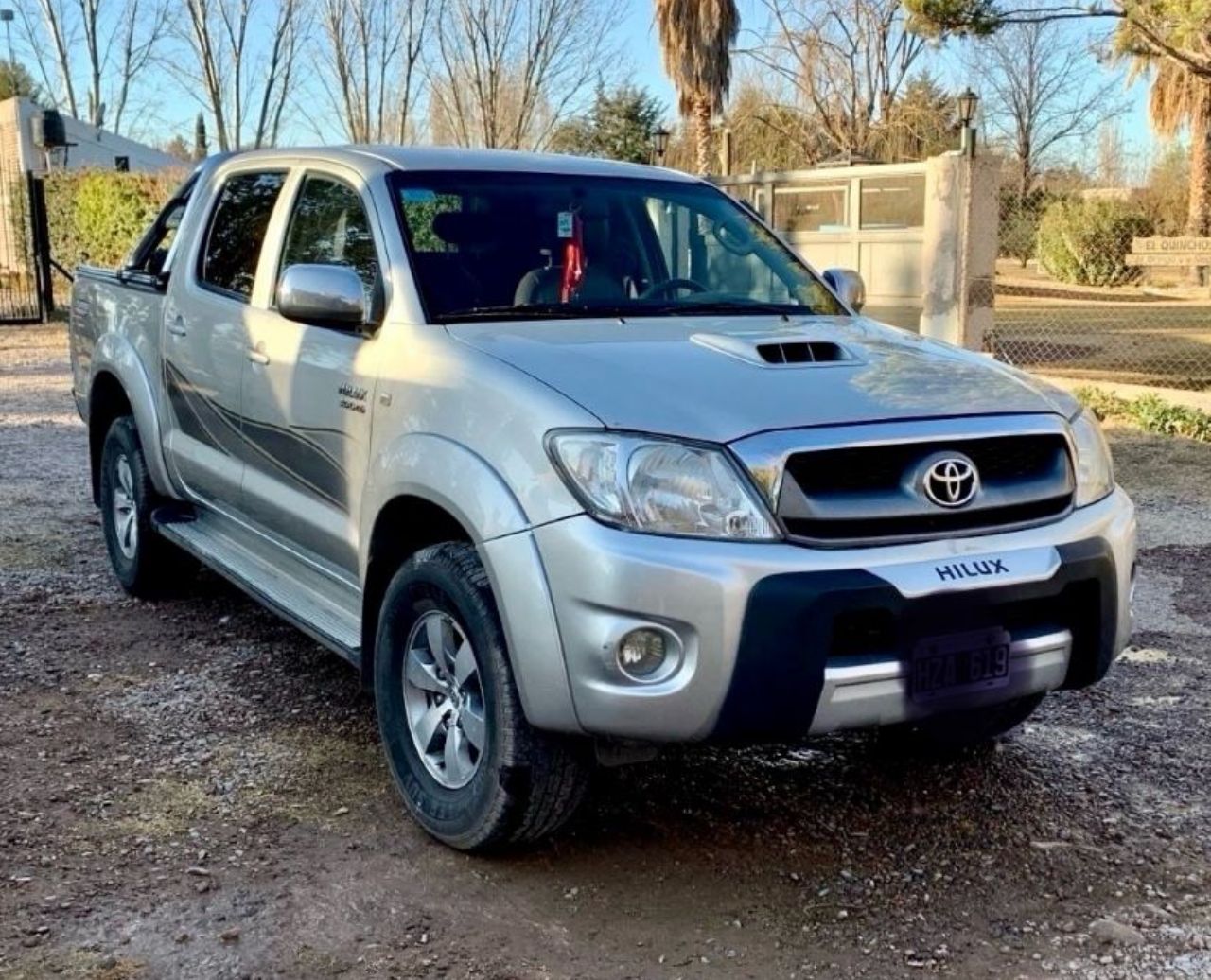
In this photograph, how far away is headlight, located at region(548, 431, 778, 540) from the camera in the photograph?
10.1ft

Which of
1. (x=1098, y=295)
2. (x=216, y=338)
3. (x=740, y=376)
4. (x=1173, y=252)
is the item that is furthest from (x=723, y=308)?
(x=1098, y=295)

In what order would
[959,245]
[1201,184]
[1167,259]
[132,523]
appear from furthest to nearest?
[1201,184] → [1167,259] → [959,245] → [132,523]

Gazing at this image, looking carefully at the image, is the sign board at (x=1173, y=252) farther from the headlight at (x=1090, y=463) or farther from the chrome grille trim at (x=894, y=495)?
the chrome grille trim at (x=894, y=495)

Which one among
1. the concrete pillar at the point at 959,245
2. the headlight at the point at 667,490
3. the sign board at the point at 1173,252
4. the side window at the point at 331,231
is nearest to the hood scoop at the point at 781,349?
the headlight at the point at 667,490

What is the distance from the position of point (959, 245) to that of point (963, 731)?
8.34 meters

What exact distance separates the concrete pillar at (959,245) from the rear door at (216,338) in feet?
25.2

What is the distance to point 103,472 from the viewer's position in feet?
20.6

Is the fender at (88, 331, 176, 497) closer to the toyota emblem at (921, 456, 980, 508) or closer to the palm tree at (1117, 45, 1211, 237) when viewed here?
the toyota emblem at (921, 456, 980, 508)

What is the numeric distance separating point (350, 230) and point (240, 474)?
102 cm

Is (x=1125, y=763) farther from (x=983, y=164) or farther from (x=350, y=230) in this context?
(x=983, y=164)

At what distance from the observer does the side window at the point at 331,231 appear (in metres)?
4.31

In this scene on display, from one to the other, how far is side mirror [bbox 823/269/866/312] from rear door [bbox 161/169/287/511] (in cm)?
206

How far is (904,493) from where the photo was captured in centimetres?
321

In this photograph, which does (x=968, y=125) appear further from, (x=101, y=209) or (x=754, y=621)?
(x=101, y=209)
